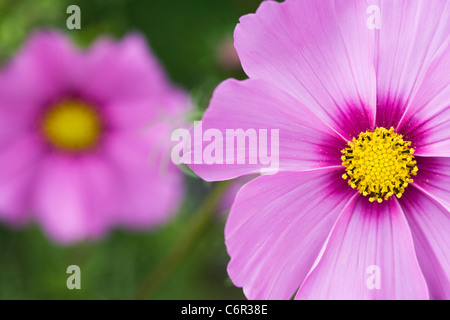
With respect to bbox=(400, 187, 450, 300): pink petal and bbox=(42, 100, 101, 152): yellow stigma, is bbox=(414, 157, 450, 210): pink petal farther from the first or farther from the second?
bbox=(42, 100, 101, 152): yellow stigma

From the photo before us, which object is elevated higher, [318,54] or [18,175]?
[18,175]

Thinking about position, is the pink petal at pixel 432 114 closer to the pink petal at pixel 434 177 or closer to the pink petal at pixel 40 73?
the pink petal at pixel 434 177

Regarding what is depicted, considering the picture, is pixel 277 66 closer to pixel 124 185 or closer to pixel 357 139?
pixel 357 139

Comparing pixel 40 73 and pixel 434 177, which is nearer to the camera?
pixel 434 177

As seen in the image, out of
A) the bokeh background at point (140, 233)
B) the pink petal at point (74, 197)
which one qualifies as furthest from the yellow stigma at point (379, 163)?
A: the pink petal at point (74, 197)

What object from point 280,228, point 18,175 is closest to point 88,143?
point 18,175

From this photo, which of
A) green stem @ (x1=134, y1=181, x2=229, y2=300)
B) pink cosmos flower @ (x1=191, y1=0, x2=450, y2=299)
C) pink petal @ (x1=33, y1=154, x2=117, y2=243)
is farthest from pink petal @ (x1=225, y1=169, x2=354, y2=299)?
pink petal @ (x1=33, y1=154, x2=117, y2=243)

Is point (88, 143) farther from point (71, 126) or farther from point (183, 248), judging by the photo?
point (183, 248)
